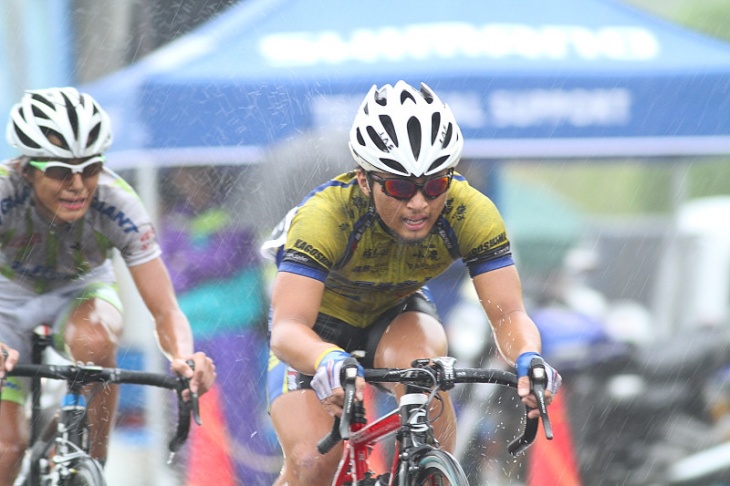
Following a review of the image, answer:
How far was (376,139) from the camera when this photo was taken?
4297 millimetres

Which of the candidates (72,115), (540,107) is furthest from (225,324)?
(72,115)

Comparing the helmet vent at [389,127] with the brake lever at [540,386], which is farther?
the helmet vent at [389,127]

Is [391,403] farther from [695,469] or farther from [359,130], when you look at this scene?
[359,130]

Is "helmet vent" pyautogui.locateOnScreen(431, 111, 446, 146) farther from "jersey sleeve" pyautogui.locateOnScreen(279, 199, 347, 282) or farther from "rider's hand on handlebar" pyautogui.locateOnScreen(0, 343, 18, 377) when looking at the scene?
"rider's hand on handlebar" pyautogui.locateOnScreen(0, 343, 18, 377)

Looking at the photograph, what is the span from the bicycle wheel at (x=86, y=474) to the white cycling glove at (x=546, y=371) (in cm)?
175

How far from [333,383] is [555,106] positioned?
4.52m

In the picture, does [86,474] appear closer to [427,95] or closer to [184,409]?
[184,409]

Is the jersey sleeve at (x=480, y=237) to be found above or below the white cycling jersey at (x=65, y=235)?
below

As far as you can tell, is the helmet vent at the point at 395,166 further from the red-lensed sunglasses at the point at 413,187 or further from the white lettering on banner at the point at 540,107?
the white lettering on banner at the point at 540,107

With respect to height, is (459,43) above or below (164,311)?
above

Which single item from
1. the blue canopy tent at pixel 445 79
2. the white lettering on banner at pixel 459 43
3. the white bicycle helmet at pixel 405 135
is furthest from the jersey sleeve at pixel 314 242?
the white lettering on banner at pixel 459 43

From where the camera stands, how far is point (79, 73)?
9.00m

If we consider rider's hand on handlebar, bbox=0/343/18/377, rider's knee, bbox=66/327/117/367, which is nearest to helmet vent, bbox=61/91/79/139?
rider's knee, bbox=66/327/117/367

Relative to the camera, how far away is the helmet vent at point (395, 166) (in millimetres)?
4195
